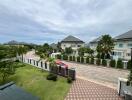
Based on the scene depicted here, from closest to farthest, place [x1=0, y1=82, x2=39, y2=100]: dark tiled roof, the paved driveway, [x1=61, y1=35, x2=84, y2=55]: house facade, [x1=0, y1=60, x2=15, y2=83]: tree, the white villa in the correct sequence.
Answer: [x1=0, y1=82, x2=39, y2=100]: dark tiled roof < [x1=0, y1=60, x2=15, y2=83]: tree < the paved driveway < the white villa < [x1=61, y1=35, x2=84, y2=55]: house facade

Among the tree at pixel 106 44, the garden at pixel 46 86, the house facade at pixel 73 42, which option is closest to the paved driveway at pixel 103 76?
the garden at pixel 46 86

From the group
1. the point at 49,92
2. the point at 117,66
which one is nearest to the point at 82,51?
the point at 117,66

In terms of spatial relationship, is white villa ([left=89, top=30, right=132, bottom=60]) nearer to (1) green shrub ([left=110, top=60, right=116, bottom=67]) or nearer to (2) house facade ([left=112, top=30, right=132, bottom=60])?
(2) house facade ([left=112, top=30, right=132, bottom=60])

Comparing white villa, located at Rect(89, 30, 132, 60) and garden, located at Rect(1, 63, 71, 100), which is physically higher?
white villa, located at Rect(89, 30, 132, 60)

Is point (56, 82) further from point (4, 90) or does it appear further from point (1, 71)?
point (4, 90)

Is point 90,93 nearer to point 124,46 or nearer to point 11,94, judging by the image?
point 11,94

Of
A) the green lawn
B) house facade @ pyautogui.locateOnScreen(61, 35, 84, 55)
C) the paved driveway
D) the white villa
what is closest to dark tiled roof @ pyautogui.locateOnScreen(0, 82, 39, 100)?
the green lawn

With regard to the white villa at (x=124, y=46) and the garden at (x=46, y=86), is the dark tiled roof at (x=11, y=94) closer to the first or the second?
the garden at (x=46, y=86)

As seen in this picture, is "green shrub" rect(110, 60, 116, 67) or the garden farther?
"green shrub" rect(110, 60, 116, 67)

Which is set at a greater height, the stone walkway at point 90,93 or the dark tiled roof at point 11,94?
the dark tiled roof at point 11,94
